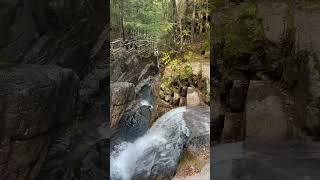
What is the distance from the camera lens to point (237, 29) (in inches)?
144

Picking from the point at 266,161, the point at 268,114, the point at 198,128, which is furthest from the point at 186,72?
the point at 266,161

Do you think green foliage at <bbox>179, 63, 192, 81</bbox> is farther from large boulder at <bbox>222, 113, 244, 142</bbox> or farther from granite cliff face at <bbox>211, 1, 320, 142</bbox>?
large boulder at <bbox>222, 113, 244, 142</bbox>

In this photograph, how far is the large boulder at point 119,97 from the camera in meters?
5.04

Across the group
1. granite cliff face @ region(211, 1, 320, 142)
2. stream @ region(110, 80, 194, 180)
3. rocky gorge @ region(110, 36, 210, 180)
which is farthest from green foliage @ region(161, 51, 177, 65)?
granite cliff face @ region(211, 1, 320, 142)

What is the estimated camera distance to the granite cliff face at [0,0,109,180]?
2783 millimetres

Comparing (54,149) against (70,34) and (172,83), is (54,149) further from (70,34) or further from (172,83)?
(172,83)

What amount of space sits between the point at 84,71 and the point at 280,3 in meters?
1.79

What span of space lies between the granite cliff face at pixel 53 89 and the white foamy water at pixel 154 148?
1376mm

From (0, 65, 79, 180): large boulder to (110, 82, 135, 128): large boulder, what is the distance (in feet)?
5.89

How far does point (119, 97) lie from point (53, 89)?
207 cm

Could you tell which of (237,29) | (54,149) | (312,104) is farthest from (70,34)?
(312,104)

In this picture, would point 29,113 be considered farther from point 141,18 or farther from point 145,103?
point 145,103

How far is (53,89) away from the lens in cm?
302

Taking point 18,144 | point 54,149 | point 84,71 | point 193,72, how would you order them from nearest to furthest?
point 18,144 < point 54,149 < point 84,71 < point 193,72
